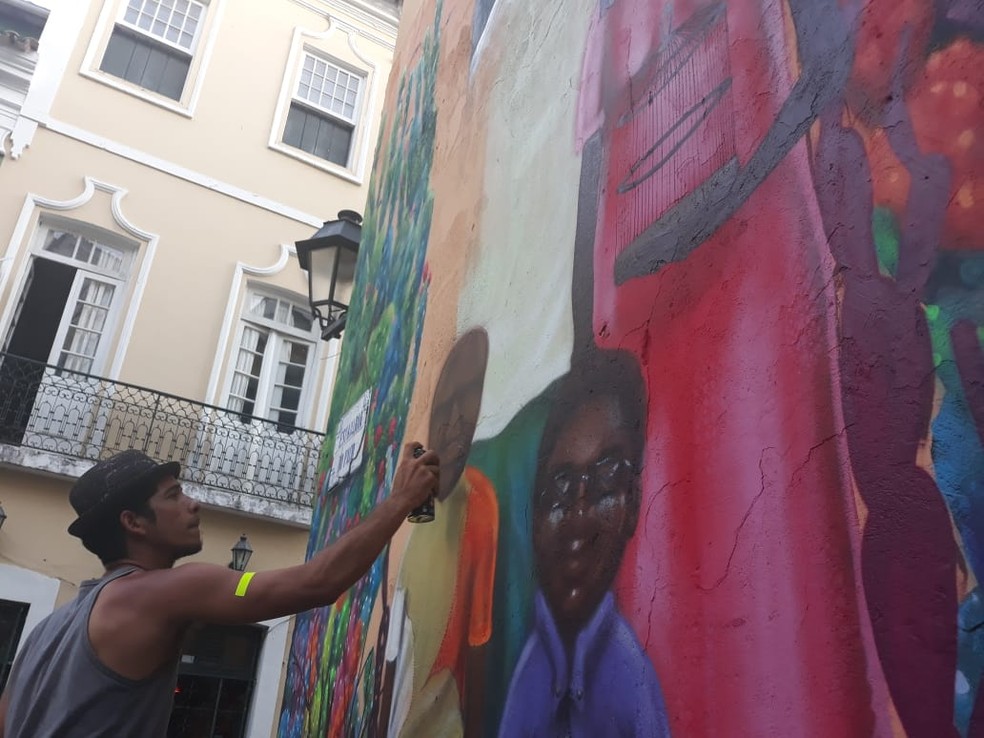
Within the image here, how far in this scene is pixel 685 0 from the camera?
7.30 feet

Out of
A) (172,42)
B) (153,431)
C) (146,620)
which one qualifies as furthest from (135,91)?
(146,620)

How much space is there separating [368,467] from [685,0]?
8.61ft

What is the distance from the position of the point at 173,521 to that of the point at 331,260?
10.8ft

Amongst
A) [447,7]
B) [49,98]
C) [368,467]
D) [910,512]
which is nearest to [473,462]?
[368,467]

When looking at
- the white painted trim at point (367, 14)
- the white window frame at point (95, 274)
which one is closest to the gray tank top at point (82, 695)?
the white window frame at point (95, 274)

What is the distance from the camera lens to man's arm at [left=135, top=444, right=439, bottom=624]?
197 centimetres

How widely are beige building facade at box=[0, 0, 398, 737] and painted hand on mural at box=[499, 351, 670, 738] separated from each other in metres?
7.83

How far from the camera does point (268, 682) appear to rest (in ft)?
30.2

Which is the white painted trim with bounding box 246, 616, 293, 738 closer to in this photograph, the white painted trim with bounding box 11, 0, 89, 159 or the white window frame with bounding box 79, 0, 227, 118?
the white painted trim with bounding box 11, 0, 89, 159

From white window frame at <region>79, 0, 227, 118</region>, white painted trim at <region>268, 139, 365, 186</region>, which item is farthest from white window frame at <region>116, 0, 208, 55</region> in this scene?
white painted trim at <region>268, 139, 365, 186</region>

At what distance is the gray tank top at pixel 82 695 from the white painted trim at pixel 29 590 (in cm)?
705

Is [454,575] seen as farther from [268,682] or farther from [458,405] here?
[268,682]

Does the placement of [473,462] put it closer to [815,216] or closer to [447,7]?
[815,216]

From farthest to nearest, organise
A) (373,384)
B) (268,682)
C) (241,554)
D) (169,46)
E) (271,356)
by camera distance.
Result: (169,46) → (271,356) → (268,682) → (241,554) → (373,384)
